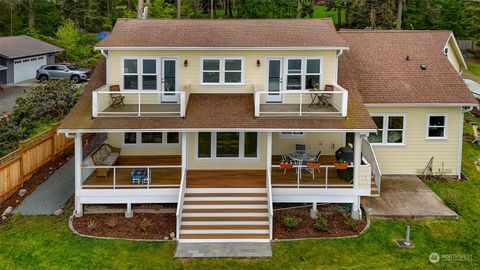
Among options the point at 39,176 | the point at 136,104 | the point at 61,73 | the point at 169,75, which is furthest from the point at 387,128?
the point at 61,73

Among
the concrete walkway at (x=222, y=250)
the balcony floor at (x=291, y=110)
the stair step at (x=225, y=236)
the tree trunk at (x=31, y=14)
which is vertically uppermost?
the tree trunk at (x=31, y=14)

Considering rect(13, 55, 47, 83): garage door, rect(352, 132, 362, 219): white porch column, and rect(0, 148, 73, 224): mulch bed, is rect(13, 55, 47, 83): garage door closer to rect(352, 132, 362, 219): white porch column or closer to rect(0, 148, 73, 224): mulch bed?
rect(0, 148, 73, 224): mulch bed

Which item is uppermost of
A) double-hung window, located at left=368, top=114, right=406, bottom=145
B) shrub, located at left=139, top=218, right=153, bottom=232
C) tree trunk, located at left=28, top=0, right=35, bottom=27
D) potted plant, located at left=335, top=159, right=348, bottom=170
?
tree trunk, located at left=28, top=0, right=35, bottom=27

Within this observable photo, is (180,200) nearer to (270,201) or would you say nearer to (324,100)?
(270,201)

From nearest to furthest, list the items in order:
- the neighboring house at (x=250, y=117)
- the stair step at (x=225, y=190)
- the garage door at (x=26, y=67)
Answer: the neighboring house at (x=250, y=117), the stair step at (x=225, y=190), the garage door at (x=26, y=67)

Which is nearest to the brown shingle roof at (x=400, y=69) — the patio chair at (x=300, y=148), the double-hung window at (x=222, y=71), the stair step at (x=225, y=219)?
the patio chair at (x=300, y=148)

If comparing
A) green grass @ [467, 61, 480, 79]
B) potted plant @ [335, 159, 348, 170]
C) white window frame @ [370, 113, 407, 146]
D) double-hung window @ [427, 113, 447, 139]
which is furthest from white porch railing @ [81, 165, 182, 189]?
green grass @ [467, 61, 480, 79]

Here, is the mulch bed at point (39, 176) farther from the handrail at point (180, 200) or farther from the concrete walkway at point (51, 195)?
the handrail at point (180, 200)

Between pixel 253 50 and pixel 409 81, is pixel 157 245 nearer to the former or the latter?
pixel 253 50
